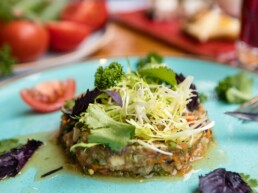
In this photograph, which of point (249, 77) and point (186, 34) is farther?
point (186, 34)

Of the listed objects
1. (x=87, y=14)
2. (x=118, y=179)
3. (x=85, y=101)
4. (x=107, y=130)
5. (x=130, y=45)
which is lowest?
(x=118, y=179)

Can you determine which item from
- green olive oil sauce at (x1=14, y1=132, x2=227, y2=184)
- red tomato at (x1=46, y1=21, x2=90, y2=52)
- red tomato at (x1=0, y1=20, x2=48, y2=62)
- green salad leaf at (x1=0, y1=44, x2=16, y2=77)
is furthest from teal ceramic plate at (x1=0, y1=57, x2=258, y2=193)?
red tomato at (x1=46, y1=21, x2=90, y2=52)

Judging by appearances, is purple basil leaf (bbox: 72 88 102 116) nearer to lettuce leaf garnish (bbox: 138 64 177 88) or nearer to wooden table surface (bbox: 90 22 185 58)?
lettuce leaf garnish (bbox: 138 64 177 88)

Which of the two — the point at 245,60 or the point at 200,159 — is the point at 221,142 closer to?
the point at 200,159

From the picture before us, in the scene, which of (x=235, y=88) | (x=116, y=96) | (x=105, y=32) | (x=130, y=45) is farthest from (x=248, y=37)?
(x=116, y=96)

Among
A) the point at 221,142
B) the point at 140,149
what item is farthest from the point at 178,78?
the point at 140,149

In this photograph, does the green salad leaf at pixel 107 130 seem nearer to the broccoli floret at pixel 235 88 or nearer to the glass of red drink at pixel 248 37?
the broccoli floret at pixel 235 88

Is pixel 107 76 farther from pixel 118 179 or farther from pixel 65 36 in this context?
pixel 65 36

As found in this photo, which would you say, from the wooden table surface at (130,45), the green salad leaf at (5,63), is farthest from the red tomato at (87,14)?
the green salad leaf at (5,63)
